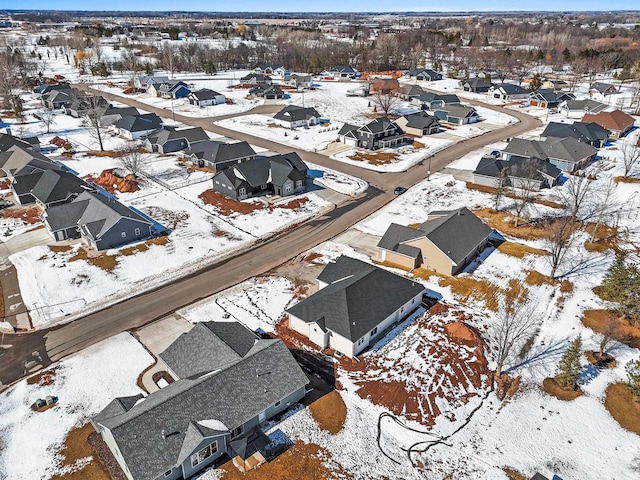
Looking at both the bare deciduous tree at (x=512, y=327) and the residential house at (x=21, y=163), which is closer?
the bare deciduous tree at (x=512, y=327)

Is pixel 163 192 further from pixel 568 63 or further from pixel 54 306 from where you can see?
pixel 568 63

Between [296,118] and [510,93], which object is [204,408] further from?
[510,93]

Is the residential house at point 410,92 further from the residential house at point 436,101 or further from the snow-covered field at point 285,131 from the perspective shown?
the snow-covered field at point 285,131

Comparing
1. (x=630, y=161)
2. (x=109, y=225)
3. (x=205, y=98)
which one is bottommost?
(x=630, y=161)

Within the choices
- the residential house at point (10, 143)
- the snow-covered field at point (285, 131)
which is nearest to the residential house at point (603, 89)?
the snow-covered field at point (285, 131)

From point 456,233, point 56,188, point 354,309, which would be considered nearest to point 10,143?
point 56,188

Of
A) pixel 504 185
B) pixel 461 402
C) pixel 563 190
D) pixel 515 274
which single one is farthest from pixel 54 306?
pixel 563 190

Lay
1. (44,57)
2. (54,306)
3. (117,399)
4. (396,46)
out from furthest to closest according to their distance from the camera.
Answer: (44,57)
(396,46)
(54,306)
(117,399)
